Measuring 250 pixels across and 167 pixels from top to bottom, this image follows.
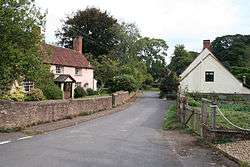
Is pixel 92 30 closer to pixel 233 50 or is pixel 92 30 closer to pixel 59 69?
pixel 59 69

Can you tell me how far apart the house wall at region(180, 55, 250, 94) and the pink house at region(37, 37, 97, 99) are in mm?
15447

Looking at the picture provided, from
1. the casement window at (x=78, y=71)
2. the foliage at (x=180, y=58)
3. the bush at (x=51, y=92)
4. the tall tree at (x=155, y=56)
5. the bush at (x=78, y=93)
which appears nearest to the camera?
the bush at (x=51, y=92)

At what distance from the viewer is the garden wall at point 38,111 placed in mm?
19094

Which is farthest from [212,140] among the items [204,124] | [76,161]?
[76,161]

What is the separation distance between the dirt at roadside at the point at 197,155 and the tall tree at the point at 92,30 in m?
60.8

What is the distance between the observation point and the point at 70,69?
5722cm

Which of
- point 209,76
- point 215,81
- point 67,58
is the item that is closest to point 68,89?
point 67,58

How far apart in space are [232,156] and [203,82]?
4858cm

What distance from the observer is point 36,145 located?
1391 cm

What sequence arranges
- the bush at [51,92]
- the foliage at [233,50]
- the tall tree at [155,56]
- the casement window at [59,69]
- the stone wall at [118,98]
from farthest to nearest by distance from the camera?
1. the tall tree at [155,56]
2. the foliage at [233,50]
3. the casement window at [59,69]
4. the stone wall at [118,98]
5. the bush at [51,92]

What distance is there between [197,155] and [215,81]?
4751cm

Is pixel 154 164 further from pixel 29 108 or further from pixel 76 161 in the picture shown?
pixel 29 108

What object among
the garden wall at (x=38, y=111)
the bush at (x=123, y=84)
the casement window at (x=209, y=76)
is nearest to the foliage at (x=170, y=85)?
the casement window at (x=209, y=76)

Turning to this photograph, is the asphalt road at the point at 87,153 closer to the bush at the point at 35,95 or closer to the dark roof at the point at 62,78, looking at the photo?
the bush at the point at 35,95
